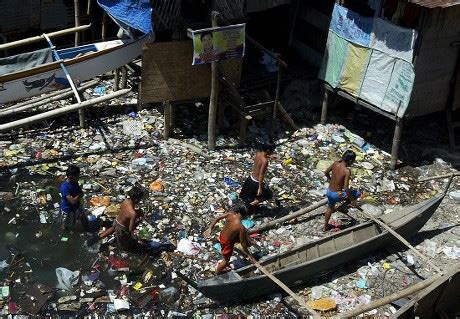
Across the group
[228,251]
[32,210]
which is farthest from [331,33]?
[32,210]

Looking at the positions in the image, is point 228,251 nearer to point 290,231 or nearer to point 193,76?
point 290,231

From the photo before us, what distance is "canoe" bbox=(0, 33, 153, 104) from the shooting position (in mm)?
10414

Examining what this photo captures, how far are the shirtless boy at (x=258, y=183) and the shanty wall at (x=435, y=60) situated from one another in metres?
3.33

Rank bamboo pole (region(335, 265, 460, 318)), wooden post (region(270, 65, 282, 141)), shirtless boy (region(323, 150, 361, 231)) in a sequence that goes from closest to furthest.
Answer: bamboo pole (region(335, 265, 460, 318))
shirtless boy (region(323, 150, 361, 231))
wooden post (region(270, 65, 282, 141))

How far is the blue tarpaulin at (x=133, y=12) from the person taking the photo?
1028 cm

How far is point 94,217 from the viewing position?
9.09 meters

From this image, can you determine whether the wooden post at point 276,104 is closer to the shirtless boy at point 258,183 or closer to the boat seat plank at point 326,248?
the shirtless boy at point 258,183

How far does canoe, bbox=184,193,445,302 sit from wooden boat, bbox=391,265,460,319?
128cm

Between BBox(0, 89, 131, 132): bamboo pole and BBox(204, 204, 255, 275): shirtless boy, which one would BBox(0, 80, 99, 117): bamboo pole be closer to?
BBox(0, 89, 131, 132): bamboo pole

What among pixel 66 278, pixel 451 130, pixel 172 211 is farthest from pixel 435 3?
pixel 66 278

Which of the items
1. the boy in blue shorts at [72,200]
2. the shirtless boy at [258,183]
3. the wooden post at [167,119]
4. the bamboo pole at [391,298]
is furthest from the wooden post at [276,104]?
the bamboo pole at [391,298]

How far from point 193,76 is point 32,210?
366 cm

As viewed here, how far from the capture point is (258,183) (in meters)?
9.23

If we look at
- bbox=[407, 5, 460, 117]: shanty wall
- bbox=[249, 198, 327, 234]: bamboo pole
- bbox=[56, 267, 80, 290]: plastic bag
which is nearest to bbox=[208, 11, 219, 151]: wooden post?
bbox=[249, 198, 327, 234]: bamboo pole
